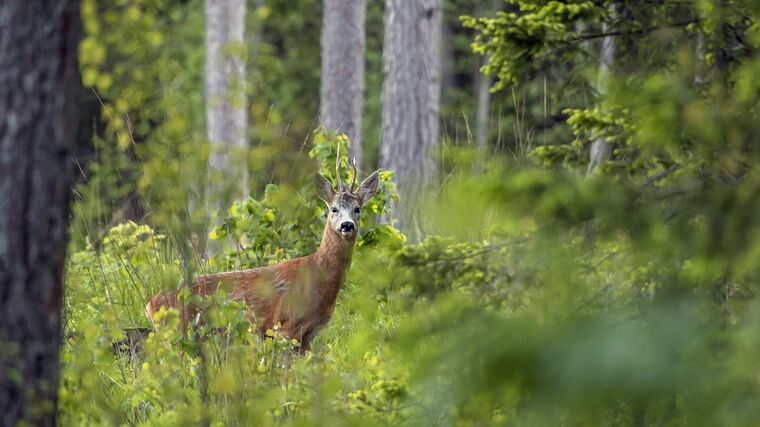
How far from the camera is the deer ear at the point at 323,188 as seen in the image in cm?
732

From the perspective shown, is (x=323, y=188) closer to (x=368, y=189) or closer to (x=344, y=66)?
(x=368, y=189)

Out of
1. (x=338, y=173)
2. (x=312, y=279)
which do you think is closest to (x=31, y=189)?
(x=312, y=279)

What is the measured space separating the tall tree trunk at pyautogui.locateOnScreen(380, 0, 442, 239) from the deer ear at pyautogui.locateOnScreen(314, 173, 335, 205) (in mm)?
5075

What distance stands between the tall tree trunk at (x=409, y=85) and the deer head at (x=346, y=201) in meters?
5.18

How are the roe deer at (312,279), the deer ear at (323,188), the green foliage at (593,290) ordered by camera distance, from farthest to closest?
1. the deer ear at (323,188)
2. the roe deer at (312,279)
3. the green foliage at (593,290)

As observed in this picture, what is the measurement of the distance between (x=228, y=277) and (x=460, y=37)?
24.6m

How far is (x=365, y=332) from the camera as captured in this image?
9.63 feet

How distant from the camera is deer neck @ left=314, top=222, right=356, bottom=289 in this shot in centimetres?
734

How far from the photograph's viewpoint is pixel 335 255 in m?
7.41

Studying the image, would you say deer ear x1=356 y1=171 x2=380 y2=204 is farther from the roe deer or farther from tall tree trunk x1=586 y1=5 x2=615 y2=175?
tall tree trunk x1=586 y1=5 x2=615 y2=175

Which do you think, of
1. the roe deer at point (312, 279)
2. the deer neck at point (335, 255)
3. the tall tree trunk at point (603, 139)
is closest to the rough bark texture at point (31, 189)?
the roe deer at point (312, 279)

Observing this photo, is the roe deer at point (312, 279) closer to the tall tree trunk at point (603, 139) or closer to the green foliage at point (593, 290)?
the tall tree trunk at point (603, 139)

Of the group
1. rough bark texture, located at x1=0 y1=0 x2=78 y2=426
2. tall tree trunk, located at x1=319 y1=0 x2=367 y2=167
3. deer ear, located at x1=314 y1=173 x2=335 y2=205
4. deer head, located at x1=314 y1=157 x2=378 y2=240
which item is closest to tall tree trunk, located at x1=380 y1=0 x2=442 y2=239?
tall tree trunk, located at x1=319 y1=0 x2=367 y2=167

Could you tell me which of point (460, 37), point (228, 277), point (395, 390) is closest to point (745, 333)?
point (395, 390)
